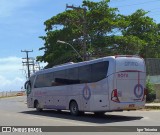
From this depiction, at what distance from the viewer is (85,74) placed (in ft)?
77.8

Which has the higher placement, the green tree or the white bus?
the green tree

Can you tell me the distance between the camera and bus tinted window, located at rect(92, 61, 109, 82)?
21.9 metres

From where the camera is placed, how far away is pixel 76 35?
182ft

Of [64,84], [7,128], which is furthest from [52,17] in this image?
[7,128]

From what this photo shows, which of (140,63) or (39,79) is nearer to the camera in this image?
(140,63)

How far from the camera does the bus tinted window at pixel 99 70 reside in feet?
71.8

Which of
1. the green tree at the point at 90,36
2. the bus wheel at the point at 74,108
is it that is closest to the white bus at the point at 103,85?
the bus wheel at the point at 74,108

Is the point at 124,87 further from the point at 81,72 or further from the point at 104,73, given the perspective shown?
the point at 81,72

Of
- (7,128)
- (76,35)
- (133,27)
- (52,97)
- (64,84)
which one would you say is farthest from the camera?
(133,27)

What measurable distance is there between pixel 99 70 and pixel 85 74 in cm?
163

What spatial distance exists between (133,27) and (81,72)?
5031 centimetres

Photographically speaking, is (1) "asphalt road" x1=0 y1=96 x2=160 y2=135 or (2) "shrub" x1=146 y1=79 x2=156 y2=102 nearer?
(1) "asphalt road" x1=0 y1=96 x2=160 y2=135

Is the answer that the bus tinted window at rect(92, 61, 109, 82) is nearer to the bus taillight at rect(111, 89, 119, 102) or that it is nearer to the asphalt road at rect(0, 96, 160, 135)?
the bus taillight at rect(111, 89, 119, 102)

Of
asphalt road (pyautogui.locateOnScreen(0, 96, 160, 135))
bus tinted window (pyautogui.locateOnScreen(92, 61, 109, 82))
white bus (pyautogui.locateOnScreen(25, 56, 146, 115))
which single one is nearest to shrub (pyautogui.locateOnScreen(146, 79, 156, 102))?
asphalt road (pyautogui.locateOnScreen(0, 96, 160, 135))
